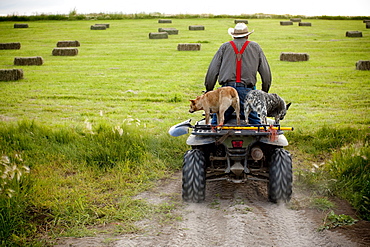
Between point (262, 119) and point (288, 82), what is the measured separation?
10.8m

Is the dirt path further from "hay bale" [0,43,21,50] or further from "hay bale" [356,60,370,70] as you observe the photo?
"hay bale" [0,43,21,50]

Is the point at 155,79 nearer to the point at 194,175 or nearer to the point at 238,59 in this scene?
the point at 238,59

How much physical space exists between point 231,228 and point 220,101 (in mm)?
1899

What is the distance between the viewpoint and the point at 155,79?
17.8m

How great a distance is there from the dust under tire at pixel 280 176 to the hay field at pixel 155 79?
14.4 ft

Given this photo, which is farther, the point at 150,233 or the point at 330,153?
the point at 330,153

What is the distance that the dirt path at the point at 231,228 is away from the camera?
5.20 meters

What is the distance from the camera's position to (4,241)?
16.9ft

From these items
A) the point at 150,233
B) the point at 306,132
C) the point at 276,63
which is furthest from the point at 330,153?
the point at 276,63

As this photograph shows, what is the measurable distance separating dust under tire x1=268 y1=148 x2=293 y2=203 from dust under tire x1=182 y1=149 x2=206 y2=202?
3.15 feet

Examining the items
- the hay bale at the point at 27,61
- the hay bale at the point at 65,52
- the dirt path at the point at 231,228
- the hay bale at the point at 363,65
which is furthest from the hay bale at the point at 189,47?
the dirt path at the point at 231,228

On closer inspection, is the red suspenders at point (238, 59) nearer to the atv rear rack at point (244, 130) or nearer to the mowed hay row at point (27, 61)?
the atv rear rack at point (244, 130)

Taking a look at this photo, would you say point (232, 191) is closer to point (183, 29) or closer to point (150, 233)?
point (150, 233)

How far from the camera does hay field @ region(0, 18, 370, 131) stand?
39.0 ft
